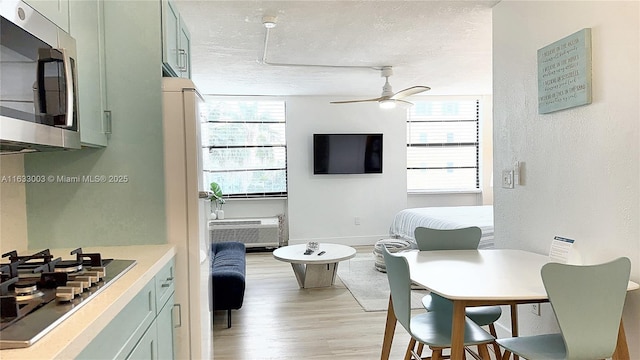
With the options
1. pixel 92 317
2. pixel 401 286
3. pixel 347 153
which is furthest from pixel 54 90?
pixel 347 153

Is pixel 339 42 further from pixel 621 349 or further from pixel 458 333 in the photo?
pixel 621 349

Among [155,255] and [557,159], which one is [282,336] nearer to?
[155,255]

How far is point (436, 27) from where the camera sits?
3279 millimetres

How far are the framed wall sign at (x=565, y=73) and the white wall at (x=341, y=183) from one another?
4.29m

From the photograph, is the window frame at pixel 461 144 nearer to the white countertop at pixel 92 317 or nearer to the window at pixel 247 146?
the window at pixel 247 146

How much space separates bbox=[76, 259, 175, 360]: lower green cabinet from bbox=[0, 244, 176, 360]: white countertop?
0.05 metres

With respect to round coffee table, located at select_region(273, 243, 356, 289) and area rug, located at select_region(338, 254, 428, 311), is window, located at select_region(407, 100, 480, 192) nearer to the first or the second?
area rug, located at select_region(338, 254, 428, 311)

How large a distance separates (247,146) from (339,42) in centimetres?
324

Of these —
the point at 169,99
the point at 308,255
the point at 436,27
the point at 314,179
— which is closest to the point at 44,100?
the point at 169,99

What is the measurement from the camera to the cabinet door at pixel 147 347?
147cm

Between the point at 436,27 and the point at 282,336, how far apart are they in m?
2.64

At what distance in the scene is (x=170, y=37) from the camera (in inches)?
88.6

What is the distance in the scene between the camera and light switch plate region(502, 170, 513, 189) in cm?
273

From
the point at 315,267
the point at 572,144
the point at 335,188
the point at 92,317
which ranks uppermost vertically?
the point at 572,144
